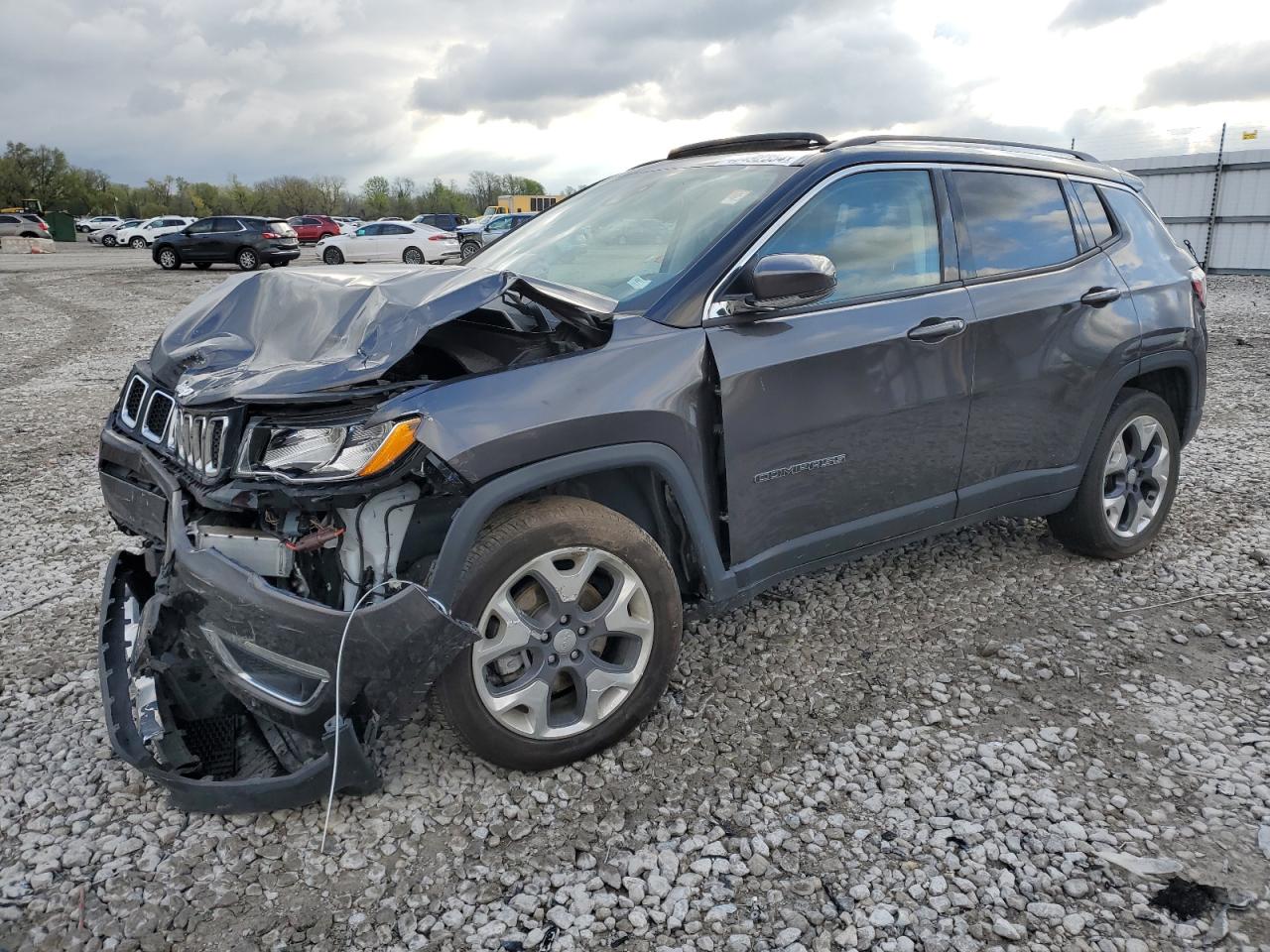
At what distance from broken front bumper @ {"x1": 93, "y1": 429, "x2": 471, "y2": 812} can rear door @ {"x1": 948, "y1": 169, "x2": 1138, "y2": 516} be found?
2.40 m

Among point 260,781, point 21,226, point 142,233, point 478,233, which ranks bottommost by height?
point 260,781

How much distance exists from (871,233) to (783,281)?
76 centimetres

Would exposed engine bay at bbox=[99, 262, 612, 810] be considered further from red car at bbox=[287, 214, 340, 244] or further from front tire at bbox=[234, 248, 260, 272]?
red car at bbox=[287, 214, 340, 244]

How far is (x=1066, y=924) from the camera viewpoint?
2.22m

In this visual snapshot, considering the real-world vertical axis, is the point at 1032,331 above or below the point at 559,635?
above

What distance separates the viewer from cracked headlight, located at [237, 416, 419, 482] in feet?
7.81

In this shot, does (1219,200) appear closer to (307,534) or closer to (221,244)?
(307,534)

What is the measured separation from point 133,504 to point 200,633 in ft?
2.76

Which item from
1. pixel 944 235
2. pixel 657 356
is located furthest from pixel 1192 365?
pixel 657 356

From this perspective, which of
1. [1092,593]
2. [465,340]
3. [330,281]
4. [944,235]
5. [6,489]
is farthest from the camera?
[6,489]

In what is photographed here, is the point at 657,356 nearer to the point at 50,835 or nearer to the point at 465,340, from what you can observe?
the point at 465,340

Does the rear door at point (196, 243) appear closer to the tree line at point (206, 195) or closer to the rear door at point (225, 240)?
the rear door at point (225, 240)

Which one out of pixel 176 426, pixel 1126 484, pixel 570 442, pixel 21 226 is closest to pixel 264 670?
pixel 176 426

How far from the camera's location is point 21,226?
4306 centimetres
